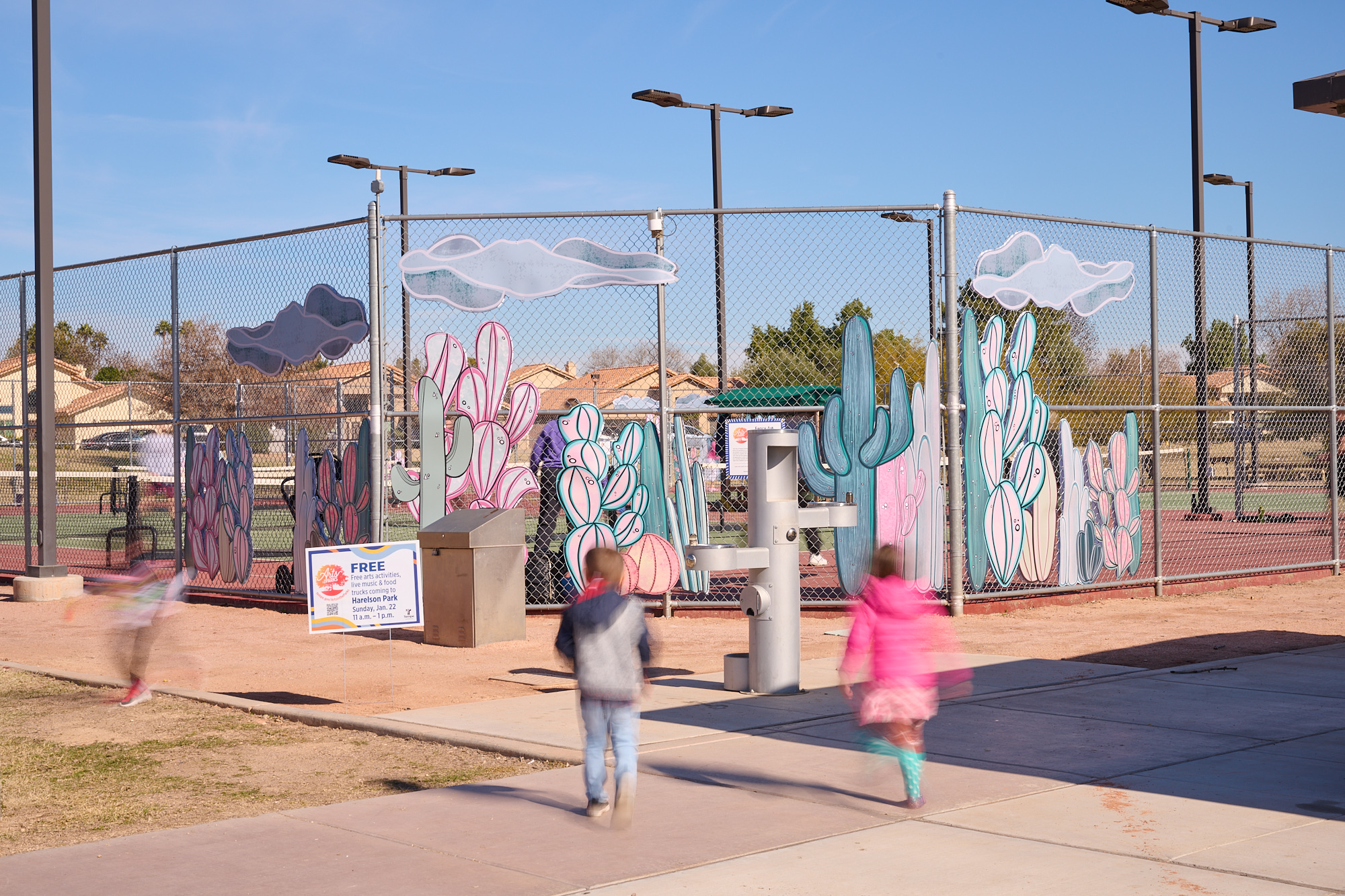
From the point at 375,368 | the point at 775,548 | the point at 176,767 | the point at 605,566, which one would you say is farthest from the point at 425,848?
the point at 375,368

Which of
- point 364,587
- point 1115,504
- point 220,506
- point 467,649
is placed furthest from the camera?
point 220,506

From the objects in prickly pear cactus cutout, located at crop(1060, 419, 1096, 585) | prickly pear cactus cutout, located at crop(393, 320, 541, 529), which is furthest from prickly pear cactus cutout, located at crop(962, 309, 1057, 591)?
prickly pear cactus cutout, located at crop(393, 320, 541, 529)

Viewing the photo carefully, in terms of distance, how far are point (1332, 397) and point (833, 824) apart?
12.8m

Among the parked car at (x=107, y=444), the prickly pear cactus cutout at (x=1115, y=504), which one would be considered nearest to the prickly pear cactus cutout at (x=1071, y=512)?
the prickly pear cactus cutout at (x=1115, y=504)

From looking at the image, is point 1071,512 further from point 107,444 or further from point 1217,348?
point 107,444

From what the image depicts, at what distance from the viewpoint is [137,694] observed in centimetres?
859

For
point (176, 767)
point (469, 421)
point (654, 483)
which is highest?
point (469, 421)

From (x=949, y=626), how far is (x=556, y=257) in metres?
4.90

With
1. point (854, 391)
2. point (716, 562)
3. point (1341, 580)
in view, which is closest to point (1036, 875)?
point (716, 562)

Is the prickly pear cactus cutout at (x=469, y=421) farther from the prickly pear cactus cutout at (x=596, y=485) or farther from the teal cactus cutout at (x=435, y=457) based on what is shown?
the prickly pear cactus cutout at (x=596, y=485)

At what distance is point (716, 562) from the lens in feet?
26.6

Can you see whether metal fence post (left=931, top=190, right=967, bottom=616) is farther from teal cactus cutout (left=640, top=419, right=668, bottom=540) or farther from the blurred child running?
the blurred child running

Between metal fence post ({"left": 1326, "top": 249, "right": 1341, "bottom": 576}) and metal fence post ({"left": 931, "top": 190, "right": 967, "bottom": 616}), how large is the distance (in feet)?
19.9

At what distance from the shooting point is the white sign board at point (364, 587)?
28.4ft
